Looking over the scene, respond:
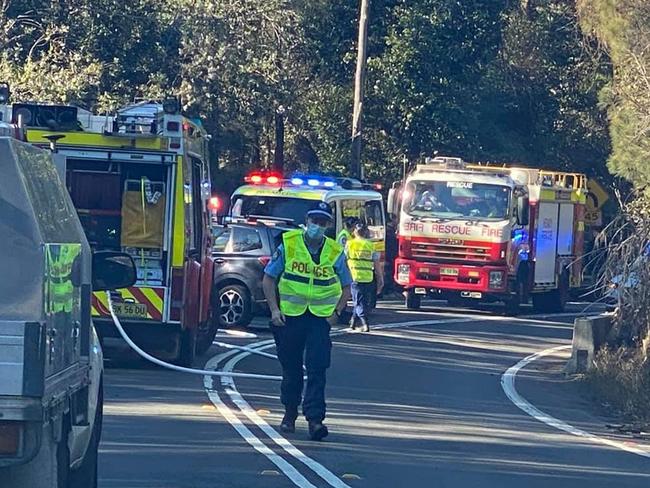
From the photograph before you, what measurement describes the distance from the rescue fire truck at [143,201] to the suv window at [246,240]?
5.35 m

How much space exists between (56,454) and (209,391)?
26.6 ft

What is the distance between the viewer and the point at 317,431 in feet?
38.6

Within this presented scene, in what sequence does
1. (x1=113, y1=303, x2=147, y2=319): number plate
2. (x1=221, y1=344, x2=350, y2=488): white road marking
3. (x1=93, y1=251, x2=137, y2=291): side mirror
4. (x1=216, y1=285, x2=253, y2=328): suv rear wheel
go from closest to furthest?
(x1=93, y1=251, x2=137, y2=291): side mirror < (x1=221, y1=344, x2=350, y2=488): white road marking < (x1=113, y1=303, x2=147, y2=319): number plate < (x1=216, y1=285, x2=253, y2=328): suv rear wheel

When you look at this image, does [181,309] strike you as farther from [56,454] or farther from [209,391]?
[56,454]

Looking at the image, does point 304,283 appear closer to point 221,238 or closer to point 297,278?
point 297,278

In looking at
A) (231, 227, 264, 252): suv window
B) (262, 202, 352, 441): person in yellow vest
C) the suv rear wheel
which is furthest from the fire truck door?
(262, 202, 352, 441): person in yellow vest

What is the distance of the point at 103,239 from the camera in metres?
16.9

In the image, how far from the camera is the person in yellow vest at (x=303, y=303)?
12.0 meters

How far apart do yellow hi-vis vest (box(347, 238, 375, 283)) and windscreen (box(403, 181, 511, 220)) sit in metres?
5.07

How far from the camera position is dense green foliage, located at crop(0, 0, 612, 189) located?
3172 centimetres

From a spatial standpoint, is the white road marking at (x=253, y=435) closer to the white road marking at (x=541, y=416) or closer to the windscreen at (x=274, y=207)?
the white road marking at (x=541, y=416)

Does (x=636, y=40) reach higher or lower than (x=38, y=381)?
higher

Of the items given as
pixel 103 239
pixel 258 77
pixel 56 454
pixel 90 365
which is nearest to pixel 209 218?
pixel 103 239

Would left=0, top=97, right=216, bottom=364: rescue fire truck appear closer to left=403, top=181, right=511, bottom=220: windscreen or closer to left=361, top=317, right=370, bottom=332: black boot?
left=361, top=317, right=370, bottom=332: black boot
